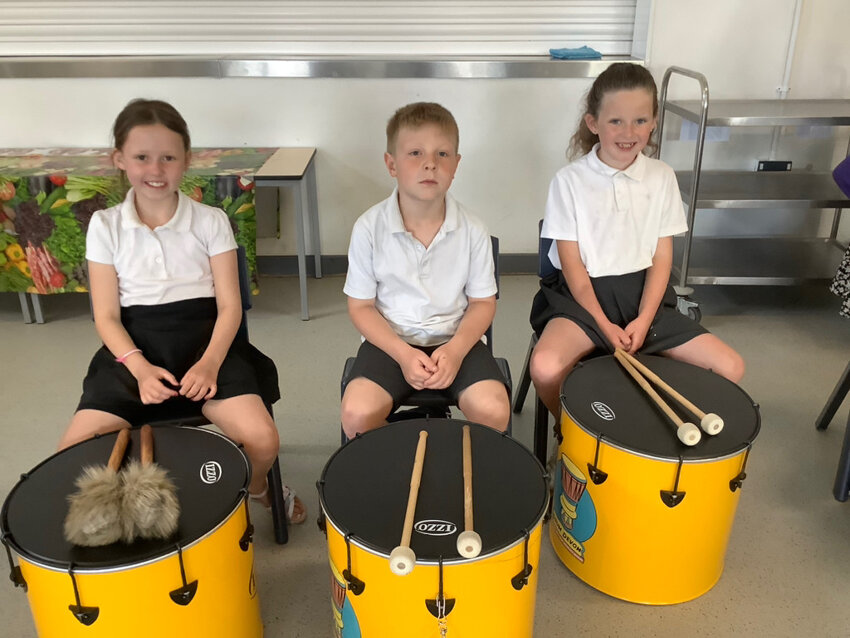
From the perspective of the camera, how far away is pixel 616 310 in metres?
1.89

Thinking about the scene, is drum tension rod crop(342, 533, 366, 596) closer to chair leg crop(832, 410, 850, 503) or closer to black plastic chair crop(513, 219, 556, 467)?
black plastic chair crop(513, 219, 556, 467)

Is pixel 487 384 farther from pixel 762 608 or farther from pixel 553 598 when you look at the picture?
pixel 762 608

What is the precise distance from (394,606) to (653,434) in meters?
0.59

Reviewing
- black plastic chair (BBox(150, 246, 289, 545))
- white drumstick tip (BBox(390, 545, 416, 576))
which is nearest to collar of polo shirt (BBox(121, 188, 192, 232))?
black plastic chair (BBox(150, 246, 289, 545))

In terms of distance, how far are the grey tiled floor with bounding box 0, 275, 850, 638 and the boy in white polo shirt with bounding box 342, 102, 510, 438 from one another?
0.41m

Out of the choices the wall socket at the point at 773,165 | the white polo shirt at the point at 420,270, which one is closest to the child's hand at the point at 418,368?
the white polo shirt at the point at 420,270

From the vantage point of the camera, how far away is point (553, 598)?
157cm

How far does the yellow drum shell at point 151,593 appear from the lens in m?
1.07

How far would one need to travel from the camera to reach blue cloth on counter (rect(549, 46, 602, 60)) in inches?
119

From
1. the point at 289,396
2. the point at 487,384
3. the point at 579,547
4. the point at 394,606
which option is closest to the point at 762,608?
the point at 579,547

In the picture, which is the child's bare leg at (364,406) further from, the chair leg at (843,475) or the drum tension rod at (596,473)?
the chair leg at (843,475)

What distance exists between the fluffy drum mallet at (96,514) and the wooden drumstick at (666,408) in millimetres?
970

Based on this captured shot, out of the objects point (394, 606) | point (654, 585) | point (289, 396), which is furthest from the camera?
point (289, 396)

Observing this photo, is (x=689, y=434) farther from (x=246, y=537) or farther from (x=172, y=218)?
(x=172, y=218)
